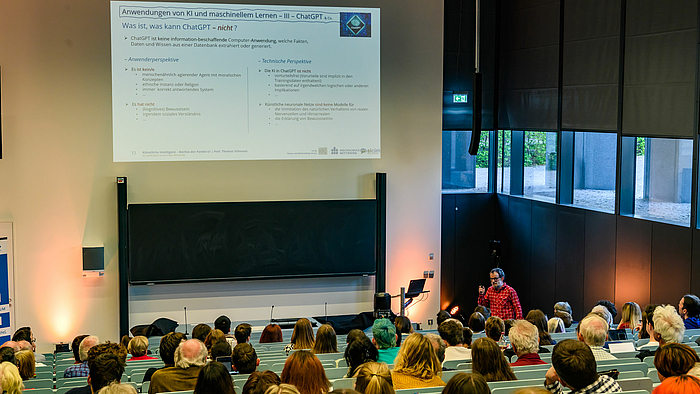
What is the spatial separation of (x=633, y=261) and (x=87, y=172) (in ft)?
23.2

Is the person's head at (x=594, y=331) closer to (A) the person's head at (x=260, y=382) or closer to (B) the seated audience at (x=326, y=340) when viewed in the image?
(B) the seated audience at (x=326, y=340)

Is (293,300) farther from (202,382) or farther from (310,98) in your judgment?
(202,382)

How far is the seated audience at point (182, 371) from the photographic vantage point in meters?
3.89

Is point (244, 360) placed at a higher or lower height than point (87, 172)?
lower

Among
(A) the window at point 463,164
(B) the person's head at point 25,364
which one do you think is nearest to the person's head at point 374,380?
(B) the person's head at point 25,364

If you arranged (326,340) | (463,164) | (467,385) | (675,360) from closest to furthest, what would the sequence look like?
(467,385), (675,360), (326,340), (463,164)

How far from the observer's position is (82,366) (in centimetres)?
500

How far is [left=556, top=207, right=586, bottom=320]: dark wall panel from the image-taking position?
9.62 metres

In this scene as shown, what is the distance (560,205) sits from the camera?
10.0 metres

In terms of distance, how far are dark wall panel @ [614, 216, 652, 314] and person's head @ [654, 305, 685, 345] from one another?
3.95 meters

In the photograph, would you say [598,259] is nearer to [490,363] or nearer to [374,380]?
[490,363]

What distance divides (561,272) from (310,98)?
4578 millimetres

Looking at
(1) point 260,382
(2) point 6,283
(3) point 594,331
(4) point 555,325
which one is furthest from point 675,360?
(2) point 6,283

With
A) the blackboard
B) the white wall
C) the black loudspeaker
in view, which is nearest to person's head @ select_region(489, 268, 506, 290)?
the black loudspeaker
